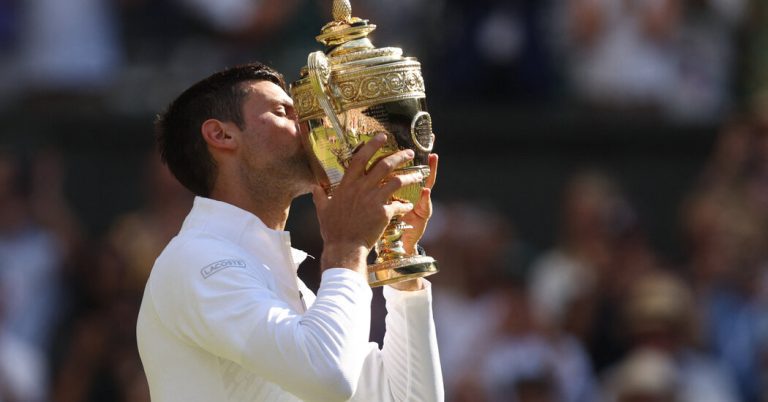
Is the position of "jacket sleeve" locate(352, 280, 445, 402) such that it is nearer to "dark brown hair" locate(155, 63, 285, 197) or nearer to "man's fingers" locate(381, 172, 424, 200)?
"man's fingers" locate(381, 172, 424, 200)

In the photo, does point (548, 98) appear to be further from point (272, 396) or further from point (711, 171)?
point (272, 396)

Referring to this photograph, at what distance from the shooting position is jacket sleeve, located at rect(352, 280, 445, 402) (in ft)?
14.2

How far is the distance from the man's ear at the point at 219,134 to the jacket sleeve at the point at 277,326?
1.26ft

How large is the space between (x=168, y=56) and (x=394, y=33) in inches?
55.6

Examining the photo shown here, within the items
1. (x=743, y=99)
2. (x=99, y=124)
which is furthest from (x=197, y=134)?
(x=743, y=99)

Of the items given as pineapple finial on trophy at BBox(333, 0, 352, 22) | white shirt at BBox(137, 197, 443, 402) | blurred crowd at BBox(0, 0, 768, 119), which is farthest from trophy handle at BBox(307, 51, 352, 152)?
blurred crowd at BBox(0, 0, 768, 119)

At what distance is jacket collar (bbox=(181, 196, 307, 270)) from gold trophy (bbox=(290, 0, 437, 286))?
20cm

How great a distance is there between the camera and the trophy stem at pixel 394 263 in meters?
4.20

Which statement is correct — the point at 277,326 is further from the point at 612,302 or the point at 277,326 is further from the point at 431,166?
the point at 612,302

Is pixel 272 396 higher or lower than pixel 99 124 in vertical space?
lower

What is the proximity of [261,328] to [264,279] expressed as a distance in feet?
0.97

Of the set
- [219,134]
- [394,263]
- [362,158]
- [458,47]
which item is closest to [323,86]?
[362,158]

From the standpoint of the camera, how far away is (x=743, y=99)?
1029cm

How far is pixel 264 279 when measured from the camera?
13.6ft
